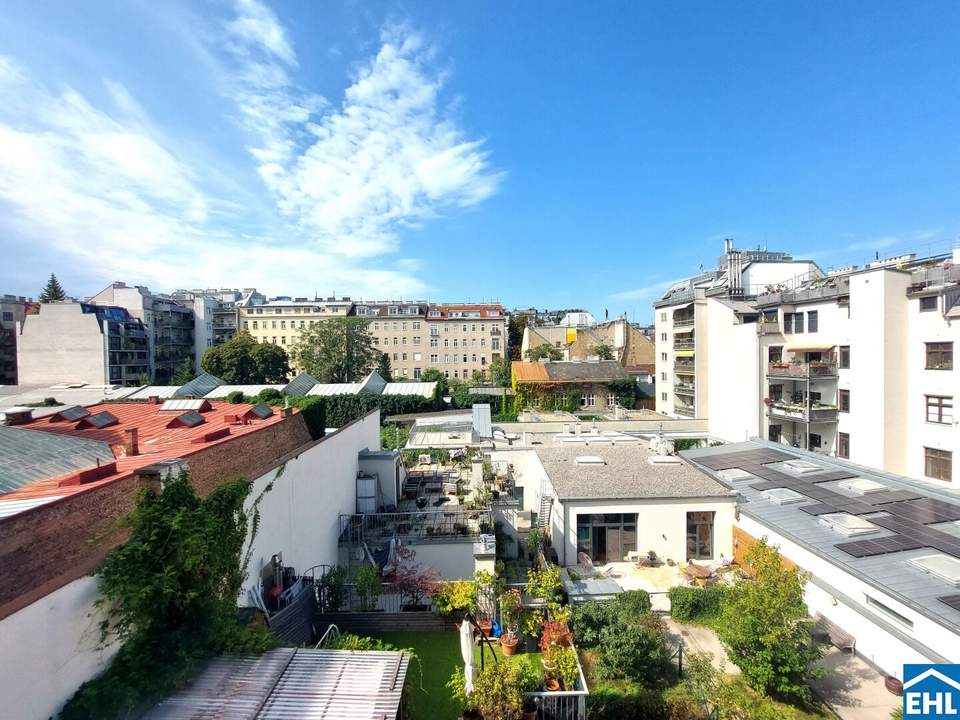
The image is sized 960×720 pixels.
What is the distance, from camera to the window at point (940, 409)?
1823 centimetres

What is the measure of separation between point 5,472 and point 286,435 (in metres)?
6.79

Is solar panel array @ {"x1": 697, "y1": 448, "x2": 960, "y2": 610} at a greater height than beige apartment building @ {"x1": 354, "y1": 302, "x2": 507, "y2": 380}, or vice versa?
beige apartment building @ {"x1": 354, "y1": 302, "x2": 507, "y2": 380}

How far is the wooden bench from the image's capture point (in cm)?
995

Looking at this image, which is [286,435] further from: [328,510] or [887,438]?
[887,438]

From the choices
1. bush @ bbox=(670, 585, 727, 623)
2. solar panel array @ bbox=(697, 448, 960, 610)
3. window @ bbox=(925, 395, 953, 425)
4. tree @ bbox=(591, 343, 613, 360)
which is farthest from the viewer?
tree @ bbox=(591, 343, 613, 360)

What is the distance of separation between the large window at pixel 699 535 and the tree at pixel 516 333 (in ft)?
188

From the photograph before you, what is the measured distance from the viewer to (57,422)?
12781 mm

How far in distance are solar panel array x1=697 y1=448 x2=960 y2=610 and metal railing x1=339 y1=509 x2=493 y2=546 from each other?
9263 millimetres

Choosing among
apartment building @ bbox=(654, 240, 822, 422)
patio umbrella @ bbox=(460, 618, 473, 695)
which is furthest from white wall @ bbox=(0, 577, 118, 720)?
apartment building @ bbox=(654, 240, 822, 422)

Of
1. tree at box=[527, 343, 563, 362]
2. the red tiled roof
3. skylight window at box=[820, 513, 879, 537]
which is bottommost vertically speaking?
skylight window at box=[820, 513, 879, 537]

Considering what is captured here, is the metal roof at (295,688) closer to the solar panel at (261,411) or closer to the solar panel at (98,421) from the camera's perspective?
the solar panel at (261,411)

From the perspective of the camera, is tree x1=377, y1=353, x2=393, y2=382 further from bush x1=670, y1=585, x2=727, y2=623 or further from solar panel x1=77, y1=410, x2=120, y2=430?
bush x1=670, y1=585, x2=727, y2=623

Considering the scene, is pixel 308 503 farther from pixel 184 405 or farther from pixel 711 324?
pixel 711 324

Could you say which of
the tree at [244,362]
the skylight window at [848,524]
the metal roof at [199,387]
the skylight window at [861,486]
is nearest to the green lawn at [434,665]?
the skylight window at [848,524]
